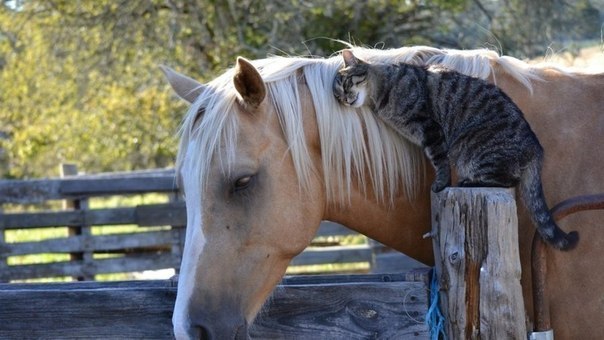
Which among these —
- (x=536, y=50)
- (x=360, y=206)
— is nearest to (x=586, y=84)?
(x=360, y=206)

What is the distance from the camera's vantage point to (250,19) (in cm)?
1282

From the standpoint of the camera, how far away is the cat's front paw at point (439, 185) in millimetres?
2713

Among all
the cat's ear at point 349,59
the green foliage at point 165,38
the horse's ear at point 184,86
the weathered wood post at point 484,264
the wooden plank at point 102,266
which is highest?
the green foliage at point 165,38

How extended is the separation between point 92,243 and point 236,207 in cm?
732

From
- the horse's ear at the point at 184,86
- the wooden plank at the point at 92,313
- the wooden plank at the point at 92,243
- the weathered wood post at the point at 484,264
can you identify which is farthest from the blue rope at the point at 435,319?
the wooden plank at the point at 92,243

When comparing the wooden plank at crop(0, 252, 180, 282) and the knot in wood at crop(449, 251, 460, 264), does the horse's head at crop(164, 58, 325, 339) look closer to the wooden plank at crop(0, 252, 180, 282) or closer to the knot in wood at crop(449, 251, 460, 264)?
the knot in wood at crop(449, 251, 460, 264)

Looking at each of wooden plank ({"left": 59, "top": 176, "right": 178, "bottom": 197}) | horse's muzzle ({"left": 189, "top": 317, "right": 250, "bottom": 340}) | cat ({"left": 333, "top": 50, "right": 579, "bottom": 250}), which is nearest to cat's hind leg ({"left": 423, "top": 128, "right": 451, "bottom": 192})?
cat ({"left": 333, "top": 50, "right": 579, "bottom": 250})

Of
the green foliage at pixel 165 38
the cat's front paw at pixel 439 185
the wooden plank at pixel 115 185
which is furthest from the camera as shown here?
the green foliage at pixel 165 38

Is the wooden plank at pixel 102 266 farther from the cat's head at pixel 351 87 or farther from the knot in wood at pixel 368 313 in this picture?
the knot in wood at pixel 368 313

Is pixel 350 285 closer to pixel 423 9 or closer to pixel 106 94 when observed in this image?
pixel 423 9

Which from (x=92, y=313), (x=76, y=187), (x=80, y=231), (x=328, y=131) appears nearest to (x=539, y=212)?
(x=328, y=131)

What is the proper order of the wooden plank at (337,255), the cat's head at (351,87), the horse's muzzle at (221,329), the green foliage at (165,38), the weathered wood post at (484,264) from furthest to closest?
1. the green foliage at (165,38)
2. the wooden plank at (337,255)
3. the cat's head at (351,87)
4. the horse's muzzle at (221,329)
5. the weathered wood post at (484,264)

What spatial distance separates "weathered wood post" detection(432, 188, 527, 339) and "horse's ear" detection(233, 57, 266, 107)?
2.34 ft

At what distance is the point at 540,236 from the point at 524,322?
13.3 inches
